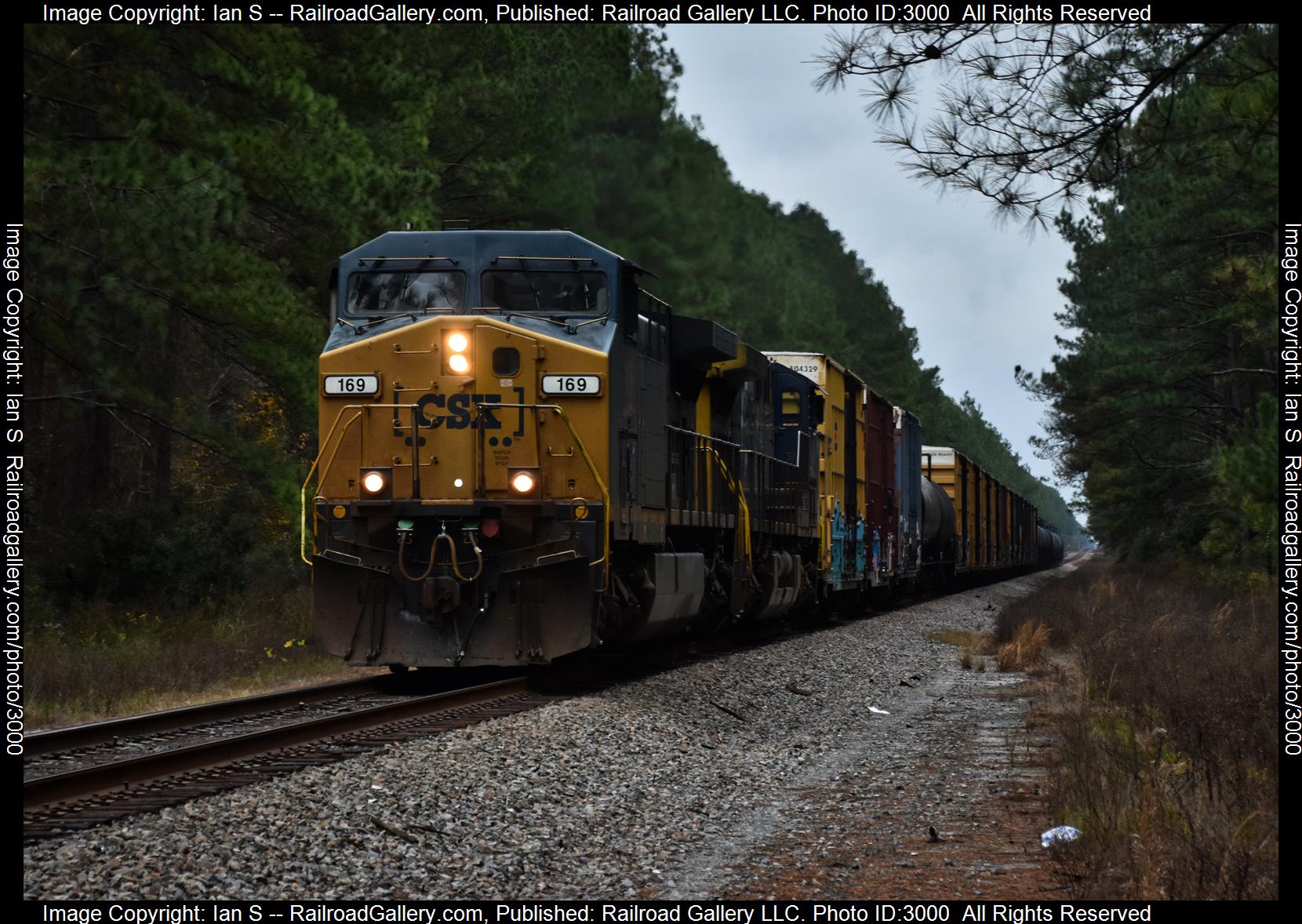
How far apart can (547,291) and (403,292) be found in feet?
3.86

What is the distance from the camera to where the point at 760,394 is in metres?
17.3

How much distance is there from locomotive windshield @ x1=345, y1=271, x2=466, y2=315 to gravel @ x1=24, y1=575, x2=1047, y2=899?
3463 millimetres

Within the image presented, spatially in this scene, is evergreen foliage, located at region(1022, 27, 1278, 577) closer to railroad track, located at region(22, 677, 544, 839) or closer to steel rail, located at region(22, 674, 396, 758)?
railroad track, located at region(22, 677, 544, 839)

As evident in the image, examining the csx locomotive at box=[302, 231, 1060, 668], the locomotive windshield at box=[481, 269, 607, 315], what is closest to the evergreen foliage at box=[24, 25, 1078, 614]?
the csx locomotive at box=[302, 231, 1060, 668]

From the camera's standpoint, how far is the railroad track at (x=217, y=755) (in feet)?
20.3

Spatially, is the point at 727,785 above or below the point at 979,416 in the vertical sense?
below

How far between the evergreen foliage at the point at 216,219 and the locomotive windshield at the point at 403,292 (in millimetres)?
3566

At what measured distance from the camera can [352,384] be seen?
11.0 metres

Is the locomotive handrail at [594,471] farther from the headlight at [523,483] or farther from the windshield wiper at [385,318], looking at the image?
the windshield wiper at [385,318]

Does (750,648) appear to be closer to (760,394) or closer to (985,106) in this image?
(760,394)

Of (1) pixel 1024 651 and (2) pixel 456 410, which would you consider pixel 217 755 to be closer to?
(2) pixel 456 410

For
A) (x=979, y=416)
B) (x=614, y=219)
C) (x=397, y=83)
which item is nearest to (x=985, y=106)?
(x=397, y=83)

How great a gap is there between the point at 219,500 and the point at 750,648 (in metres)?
8.90

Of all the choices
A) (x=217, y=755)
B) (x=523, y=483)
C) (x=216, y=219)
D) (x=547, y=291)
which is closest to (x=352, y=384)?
(x=523, y=483)
